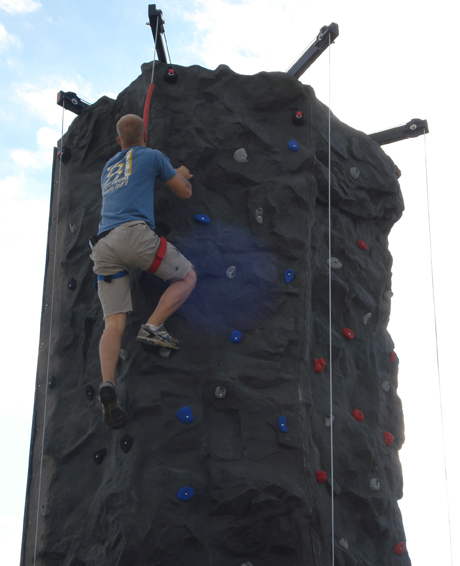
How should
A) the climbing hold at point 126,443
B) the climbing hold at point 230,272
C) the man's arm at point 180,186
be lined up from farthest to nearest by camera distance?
the climbing hold at point 230,272, the man's arm at point 180,186, the climbing hold at point 126,443

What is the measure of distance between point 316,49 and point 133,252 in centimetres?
263

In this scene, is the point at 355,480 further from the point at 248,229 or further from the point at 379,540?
the point at 248,229

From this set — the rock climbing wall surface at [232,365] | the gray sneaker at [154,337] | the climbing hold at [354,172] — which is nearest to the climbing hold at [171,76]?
the rock climbing wall surface at [232,365]

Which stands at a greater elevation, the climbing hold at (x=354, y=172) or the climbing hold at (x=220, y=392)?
the climbing hold at (x=354, y=172)

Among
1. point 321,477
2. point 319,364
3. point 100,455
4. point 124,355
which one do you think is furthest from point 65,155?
point 321,477

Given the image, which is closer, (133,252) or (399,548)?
Answer: (133,252)

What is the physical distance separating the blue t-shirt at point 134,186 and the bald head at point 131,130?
0.11m

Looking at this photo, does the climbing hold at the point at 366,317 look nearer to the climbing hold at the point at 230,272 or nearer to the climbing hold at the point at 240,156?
the climbing hold at the point at 230,272

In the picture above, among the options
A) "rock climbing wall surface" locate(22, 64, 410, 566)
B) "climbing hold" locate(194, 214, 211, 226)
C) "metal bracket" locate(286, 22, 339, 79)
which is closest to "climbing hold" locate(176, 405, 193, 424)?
"rock climbing wall surface" locate(22, 64, 410, 566)

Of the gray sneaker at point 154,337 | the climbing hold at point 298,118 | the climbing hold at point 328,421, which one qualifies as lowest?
the climbing hold at point 328,421

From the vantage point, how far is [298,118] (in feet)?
16.7

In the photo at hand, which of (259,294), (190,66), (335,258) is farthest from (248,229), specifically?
(190,66)

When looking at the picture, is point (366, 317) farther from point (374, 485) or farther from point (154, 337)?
point (154, 337)

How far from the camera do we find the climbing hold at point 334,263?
514 centimetres
